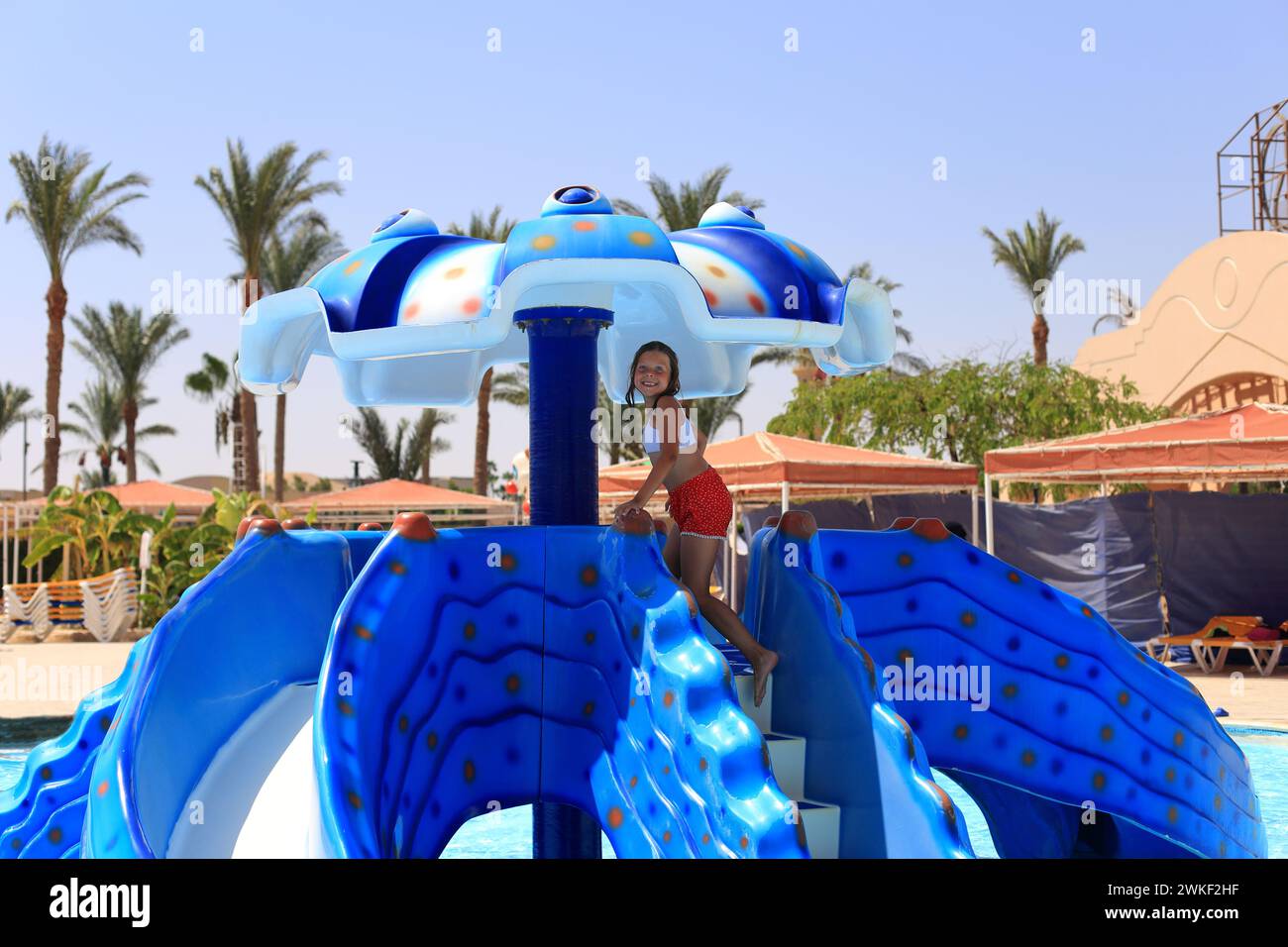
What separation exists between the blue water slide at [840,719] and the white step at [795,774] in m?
0.03

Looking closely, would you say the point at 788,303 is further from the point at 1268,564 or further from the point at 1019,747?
the point at 1268,564

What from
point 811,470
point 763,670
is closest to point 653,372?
point 763,670

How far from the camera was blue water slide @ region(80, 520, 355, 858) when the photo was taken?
4684mm

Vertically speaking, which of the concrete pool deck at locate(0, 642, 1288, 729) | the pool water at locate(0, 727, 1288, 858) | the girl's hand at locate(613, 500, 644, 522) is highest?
the girl's hand at locate(613, 500, 644, 522)

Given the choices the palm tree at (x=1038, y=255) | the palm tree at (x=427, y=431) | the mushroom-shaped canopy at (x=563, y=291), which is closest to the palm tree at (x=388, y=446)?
the palm tree at (x=427, y=431)

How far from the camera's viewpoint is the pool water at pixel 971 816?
9836 mm

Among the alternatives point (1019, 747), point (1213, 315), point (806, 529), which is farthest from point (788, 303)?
point (1213, 315)

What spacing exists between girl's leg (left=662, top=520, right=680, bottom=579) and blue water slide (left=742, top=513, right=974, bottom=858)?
0.35 meters

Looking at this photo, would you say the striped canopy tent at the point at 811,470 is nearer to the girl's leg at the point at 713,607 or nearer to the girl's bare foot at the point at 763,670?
the girl's leg at the point at 713,607

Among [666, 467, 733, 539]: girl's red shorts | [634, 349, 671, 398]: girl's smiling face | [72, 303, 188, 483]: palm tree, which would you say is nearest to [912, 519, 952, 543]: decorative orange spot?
[666, 467, 733, 539]: girl's red shorts

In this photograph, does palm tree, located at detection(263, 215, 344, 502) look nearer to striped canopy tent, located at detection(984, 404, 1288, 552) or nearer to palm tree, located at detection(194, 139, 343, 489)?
palm tree, located at detection(194, 139, 343, 489)

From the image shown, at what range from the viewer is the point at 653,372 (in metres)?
5.31
